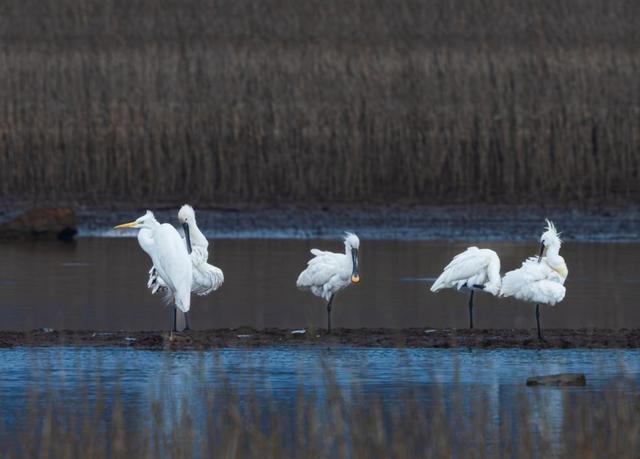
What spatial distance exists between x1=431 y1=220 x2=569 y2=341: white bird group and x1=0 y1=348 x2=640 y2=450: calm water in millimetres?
695

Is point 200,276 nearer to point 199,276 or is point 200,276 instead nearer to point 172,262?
point 199,276

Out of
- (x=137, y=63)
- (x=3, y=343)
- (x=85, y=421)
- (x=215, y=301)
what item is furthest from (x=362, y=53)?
(x=85, y=421)

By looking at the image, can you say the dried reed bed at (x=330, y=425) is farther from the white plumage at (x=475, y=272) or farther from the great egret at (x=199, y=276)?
the great egret at (x=199, y=276)

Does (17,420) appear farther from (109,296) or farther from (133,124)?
(133,124)

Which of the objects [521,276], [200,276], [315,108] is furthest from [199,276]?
Result: [315,108]

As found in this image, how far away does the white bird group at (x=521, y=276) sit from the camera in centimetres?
1430

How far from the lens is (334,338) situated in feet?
47.0

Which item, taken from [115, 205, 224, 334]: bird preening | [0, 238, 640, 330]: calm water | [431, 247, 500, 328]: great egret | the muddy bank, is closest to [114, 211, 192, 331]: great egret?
[115, 205, 224, 334]: bird preening

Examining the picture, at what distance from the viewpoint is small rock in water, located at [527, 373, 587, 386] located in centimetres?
1194

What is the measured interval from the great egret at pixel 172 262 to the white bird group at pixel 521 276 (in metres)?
2.10

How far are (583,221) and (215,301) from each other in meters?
9.06

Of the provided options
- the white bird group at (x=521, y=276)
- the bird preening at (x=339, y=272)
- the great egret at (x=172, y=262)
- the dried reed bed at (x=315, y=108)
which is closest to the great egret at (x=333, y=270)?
the bird preening at (x=339, y=272)

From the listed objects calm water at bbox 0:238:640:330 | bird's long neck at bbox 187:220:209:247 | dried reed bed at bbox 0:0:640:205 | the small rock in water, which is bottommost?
the small rock in water

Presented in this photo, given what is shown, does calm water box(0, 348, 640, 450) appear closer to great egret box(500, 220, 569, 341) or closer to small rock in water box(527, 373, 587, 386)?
small rock in water box(527, 373, 587, 386)
